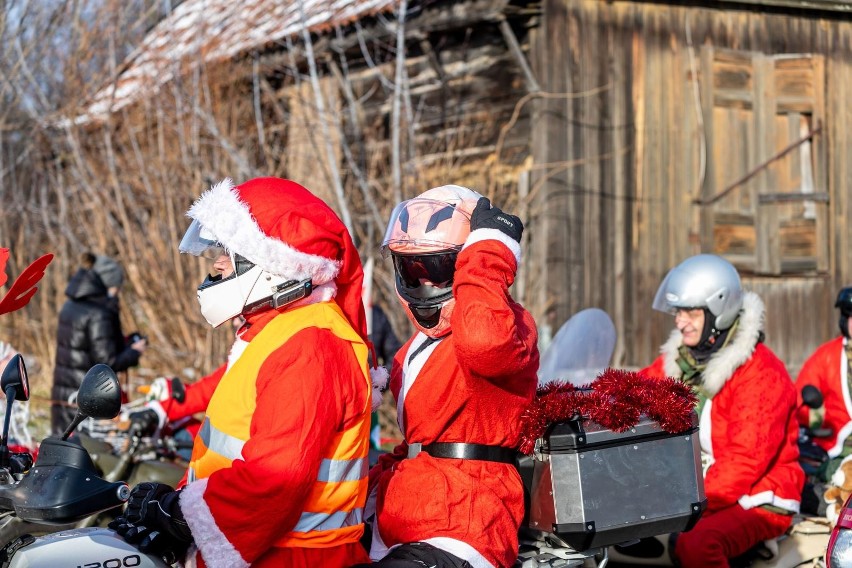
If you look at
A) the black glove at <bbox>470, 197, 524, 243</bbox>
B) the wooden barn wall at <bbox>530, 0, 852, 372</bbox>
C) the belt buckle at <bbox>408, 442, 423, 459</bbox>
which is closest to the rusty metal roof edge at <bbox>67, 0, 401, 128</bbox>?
the wooden barn wall at <bbox>530, 0, 852, 372</bbox>

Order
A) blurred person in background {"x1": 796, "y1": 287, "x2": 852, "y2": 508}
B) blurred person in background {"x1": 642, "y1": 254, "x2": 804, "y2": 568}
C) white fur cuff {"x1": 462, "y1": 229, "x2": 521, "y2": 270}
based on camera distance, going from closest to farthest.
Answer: white fur cuff {"x1": 462, "y1": 229, "x2": 521, "y2": 270} < blurred person in background {"x1": 642, "y1": 254, "x2": 804, "y2": 568} < blurred person in background {"x1": 796, "y1": 287, "x2": 852, "y2": 508}

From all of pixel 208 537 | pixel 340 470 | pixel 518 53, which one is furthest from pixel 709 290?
pixel 518 53

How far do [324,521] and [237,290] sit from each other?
77 cm

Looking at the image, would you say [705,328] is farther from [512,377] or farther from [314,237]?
[314,237]

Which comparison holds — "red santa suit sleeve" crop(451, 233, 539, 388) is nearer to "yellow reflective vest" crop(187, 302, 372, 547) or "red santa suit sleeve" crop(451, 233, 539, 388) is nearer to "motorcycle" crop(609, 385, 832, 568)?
"yellow reflective vest" crop(187, 302, 372, 547)

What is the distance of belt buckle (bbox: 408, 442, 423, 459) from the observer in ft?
11.7

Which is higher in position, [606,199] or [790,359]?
[606,199]

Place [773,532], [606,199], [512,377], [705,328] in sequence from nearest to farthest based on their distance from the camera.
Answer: [512,377] < [773,532] < [705,328] < [606,199]

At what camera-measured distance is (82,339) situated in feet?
29.0

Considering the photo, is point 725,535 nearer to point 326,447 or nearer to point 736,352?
point 736,352

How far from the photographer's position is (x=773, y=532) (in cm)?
518

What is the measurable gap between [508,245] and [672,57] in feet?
30.2

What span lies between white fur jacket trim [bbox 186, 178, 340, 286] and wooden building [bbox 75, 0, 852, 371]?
7909mm

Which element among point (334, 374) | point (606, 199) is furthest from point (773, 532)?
point (606, 199)
